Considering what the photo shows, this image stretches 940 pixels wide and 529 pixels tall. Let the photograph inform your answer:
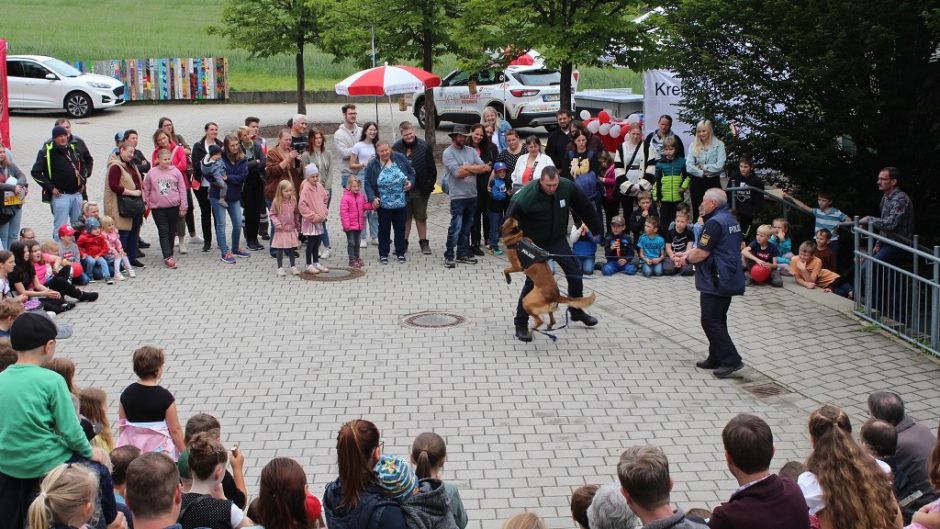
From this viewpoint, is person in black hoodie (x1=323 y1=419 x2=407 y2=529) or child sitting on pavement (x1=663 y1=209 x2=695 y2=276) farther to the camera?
child sitting on pavement (x1=663 y1=209 x2=695 y2=276)

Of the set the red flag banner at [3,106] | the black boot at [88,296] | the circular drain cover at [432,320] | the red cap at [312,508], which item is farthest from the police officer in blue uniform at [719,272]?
the red flag banner at [3,106]

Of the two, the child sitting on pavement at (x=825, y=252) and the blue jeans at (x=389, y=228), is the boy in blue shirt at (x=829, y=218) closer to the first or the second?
the child sitting on pavement at (x=825, y=252)

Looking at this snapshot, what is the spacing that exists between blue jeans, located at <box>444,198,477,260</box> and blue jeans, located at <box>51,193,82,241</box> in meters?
5.09

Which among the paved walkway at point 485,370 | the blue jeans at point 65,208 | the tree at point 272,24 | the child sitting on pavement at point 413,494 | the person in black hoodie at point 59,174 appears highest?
the tree at point 272,24

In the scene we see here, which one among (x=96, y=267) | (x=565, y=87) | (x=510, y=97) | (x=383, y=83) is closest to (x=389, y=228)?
(x=96, y=267)

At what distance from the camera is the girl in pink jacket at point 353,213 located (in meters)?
14.6

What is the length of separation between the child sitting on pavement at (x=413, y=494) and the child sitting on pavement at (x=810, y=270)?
926cm

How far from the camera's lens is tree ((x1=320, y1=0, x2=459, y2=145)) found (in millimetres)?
22312

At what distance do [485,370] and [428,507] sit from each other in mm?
5498

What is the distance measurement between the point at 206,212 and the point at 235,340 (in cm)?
423

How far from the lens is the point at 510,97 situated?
26328 mm

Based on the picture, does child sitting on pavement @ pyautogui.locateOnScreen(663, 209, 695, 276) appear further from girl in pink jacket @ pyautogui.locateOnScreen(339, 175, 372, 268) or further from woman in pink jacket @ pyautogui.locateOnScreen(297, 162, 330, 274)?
woman in pink jacket @ pyautogui.locateOnScreen(297, 162, 330, 274)

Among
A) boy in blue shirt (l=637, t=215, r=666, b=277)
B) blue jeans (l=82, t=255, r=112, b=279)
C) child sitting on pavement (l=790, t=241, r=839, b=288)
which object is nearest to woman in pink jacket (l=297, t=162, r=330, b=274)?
blue jeans (l=82, t=255, r=112, b=279)

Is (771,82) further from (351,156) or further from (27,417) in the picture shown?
(27,417)
